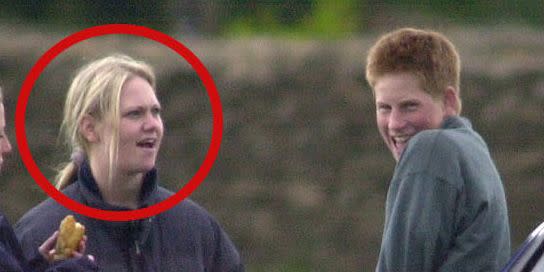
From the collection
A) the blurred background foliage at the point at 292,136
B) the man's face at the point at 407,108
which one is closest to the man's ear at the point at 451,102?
the man's face at the point at 407,108

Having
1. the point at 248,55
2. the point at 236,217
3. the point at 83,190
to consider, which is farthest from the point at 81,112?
the point at 248,55

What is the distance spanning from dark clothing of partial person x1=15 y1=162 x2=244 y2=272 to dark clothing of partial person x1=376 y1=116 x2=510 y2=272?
2.55 ft

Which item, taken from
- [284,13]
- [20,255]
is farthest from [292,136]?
[20,255]

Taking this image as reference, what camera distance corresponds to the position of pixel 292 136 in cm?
1397

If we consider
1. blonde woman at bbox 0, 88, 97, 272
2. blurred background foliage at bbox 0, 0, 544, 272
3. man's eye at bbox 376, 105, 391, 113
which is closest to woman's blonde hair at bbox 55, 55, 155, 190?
blonde woman at bbox 0, 88, 97, 272

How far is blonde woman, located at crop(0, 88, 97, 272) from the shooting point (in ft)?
16.6

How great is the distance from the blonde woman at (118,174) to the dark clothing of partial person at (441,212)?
0.81 metres

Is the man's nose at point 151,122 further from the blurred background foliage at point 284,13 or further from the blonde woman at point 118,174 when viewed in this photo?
the blurred background foliage at point 284,13

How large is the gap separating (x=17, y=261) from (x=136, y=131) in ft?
2.31

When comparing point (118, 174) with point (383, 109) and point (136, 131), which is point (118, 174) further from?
point (383, 109)

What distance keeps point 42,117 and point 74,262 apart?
29.1 ft

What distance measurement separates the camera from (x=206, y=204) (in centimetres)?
1376

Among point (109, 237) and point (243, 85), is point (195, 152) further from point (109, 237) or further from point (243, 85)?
point (109, 237)

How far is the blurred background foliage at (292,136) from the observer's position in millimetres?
13531
